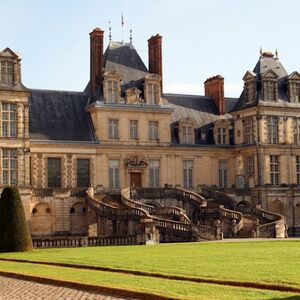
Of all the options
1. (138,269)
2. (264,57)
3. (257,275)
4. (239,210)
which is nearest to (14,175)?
(239,210)

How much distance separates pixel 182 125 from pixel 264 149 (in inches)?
233

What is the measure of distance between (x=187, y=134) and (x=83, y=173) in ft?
28.0

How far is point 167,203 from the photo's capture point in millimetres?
50062

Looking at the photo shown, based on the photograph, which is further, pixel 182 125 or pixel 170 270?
pixel 182 125

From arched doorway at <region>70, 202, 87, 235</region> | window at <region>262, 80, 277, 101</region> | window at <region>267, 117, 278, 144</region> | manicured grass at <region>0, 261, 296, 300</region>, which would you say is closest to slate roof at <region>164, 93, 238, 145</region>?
window at <region>262, 80, 277, 101</region>

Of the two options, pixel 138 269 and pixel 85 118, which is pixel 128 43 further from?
pixel 138 269

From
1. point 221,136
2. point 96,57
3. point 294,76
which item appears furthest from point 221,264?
point 294,76

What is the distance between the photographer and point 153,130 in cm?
5356

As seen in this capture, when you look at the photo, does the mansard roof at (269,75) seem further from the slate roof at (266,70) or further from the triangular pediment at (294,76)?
the triangular pediment at (294,76)

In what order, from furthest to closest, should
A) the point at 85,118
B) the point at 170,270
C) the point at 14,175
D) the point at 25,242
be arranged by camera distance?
the point at 85,118
the point at 14,175
the point at 25,242
the point at 170,270

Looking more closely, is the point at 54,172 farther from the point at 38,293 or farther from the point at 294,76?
the point at 38,293

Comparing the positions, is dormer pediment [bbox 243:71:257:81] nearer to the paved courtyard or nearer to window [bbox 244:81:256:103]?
window [bbox 244:81:256:103]

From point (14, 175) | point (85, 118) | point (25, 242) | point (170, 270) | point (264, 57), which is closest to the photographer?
point (170, 270)

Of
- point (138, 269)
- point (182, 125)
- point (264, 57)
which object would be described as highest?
point (264, 57)
